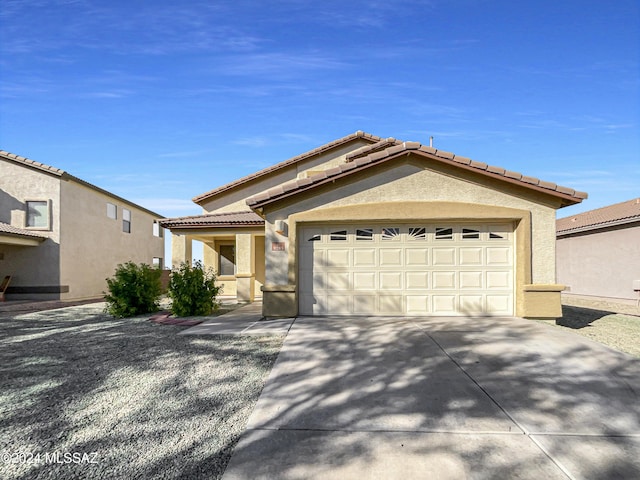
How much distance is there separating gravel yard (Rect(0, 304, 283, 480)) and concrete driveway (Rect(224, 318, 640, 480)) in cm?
39

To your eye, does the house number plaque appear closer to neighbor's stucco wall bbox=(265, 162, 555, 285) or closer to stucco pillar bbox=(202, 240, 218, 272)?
neighbor's stucco wall bbox=(265, 162, 555, 285)

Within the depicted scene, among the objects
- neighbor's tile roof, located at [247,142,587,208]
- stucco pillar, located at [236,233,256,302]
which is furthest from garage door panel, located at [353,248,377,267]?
stucco pillar, located at [236,233,256,302]

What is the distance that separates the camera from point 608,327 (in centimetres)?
920

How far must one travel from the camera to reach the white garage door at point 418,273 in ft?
30.4

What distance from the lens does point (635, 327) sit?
9.29m

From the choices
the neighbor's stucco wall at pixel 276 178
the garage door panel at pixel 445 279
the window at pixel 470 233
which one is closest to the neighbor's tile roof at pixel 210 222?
the neighbor's stucco wall at pixel 276 178

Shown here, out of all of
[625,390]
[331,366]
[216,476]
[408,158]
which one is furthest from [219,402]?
[408,158]

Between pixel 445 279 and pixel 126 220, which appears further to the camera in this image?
pixel 126 220

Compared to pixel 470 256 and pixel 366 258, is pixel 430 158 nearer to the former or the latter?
pixel 470 256

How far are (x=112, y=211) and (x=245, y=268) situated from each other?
1259 centimetres

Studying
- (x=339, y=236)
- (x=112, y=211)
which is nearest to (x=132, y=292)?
(x=339, y=236)

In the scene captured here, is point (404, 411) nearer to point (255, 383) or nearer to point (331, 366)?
point (331, 366)

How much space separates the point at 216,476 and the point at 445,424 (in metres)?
2.37

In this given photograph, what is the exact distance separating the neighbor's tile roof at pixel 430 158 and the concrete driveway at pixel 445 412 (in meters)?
3.83
